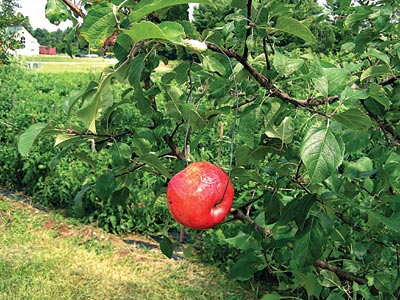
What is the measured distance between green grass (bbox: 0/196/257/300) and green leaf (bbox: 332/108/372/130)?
2336 millimetres

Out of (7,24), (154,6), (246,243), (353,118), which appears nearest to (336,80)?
(353,118)

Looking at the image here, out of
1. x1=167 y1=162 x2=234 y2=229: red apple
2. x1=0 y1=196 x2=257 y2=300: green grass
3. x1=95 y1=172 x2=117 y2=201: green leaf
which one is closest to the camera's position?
x1=167 y1=162 x2=234 y2=229: red apple

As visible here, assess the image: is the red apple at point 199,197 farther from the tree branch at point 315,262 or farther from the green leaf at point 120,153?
the tree branch at point 315,262

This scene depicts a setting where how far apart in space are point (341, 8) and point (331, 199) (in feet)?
2.86

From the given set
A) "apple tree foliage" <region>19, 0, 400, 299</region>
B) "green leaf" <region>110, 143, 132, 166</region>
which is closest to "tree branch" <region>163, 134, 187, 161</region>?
A: "apple tree foliage" <region>19, 0, 400, 299</region>

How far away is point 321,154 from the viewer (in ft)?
2.86

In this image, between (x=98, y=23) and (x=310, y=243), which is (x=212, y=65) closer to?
(x=98, y=23)

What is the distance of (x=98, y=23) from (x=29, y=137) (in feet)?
1.39

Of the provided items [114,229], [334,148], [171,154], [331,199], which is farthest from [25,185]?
[334,148]

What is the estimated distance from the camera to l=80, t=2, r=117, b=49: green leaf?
32.9 inches

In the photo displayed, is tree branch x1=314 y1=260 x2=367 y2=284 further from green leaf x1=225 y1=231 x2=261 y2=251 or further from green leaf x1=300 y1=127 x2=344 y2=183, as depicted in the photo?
green leaf x1=300 y1=127 x2=344 y2=183

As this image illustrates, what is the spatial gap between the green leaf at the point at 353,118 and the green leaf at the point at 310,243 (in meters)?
0.34

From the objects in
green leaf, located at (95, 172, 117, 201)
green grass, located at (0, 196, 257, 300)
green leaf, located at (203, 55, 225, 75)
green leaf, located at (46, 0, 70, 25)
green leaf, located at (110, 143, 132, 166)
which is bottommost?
green grass, located at (0, 196, 257, 300)

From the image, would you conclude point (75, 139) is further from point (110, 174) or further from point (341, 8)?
point (341, 8)
